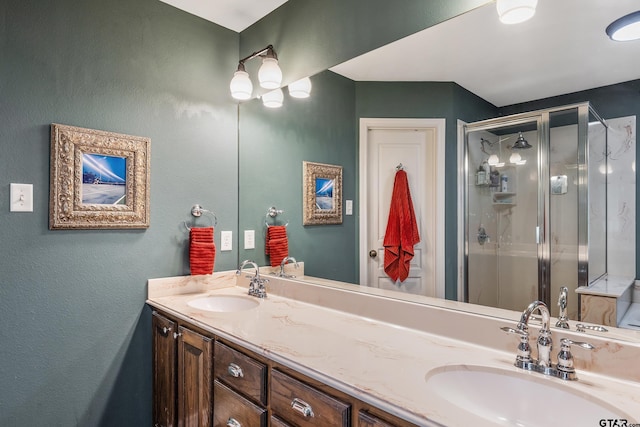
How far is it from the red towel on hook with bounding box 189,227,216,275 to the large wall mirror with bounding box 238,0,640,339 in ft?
0.78

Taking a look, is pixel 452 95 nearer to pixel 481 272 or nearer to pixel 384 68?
pixel 384 68

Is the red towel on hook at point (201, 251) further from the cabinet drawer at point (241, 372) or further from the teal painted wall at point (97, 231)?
the cabinet drawer at point (241, 372)

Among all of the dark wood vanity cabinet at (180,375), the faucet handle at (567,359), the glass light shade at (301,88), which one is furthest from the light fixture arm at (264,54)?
the faucet handle at (567,359)

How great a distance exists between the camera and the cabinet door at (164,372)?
176cm

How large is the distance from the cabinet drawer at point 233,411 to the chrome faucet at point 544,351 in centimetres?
81

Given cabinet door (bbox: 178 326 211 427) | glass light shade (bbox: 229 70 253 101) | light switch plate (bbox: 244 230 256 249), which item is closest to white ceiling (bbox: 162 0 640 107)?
glass light shade (bbox: 229 70 253 101)

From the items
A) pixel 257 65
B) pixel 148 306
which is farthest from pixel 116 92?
pixel 148 306

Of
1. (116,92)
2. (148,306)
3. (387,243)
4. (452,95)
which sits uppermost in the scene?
(116,92)

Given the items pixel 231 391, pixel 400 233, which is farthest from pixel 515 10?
pixel 231 391

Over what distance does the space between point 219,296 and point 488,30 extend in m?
1.71

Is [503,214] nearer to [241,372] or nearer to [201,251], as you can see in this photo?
[241,372]

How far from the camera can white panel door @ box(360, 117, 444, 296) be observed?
55.3 inches

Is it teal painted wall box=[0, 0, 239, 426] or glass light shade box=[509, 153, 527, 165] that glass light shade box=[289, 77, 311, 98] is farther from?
glass light shade box=[509, 153, 527, 165]

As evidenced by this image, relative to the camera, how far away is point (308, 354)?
1.15 m
